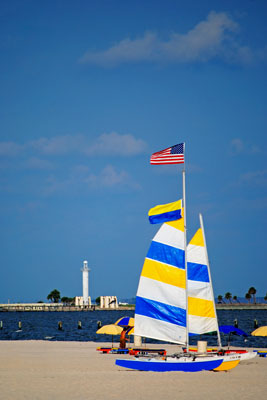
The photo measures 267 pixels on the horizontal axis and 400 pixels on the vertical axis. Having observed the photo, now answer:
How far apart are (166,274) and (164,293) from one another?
83 centimetres

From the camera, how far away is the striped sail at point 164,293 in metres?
27.2

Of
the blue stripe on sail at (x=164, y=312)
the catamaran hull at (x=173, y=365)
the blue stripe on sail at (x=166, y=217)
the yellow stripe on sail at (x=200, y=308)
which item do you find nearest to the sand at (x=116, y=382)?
the catamaran hull at (x=173, y=365)

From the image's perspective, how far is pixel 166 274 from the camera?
27.4 metres

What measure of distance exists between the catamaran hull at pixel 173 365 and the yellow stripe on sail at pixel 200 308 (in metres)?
3.18

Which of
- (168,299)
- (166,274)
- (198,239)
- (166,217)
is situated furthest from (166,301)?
(198,239)

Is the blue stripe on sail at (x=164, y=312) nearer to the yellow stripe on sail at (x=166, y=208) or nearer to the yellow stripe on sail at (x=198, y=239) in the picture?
the yellow stripe on sail at (x=166, y=208)

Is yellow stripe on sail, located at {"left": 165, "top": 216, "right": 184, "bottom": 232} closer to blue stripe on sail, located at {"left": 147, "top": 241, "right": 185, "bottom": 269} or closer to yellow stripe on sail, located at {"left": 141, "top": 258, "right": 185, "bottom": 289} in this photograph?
blue stripe on sail, located at {"left": 147, "top": 241, "right": 185, "bottom": 269}

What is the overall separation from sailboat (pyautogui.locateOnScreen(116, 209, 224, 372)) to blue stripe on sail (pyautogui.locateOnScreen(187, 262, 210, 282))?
4.44m

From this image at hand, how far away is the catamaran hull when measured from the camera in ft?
89.5

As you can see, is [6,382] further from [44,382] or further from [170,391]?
[170,391]

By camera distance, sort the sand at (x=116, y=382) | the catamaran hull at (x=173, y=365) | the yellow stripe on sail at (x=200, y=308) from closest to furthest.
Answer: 1. the sand at (x=116, y=382)
2. the catamaran hull at (x=173, y=365)
3. the yellow stripe on sail at (x=200, y=308)

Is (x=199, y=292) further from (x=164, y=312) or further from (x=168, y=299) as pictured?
(x=164, y=312)

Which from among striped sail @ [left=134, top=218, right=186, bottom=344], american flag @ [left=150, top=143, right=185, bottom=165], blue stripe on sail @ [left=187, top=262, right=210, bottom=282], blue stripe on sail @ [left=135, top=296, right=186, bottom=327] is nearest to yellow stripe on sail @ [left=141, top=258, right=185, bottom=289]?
striped sail @ [left=134, top=218, right=186, bottom=344]

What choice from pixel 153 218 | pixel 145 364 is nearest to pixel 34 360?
pixel 145 364
